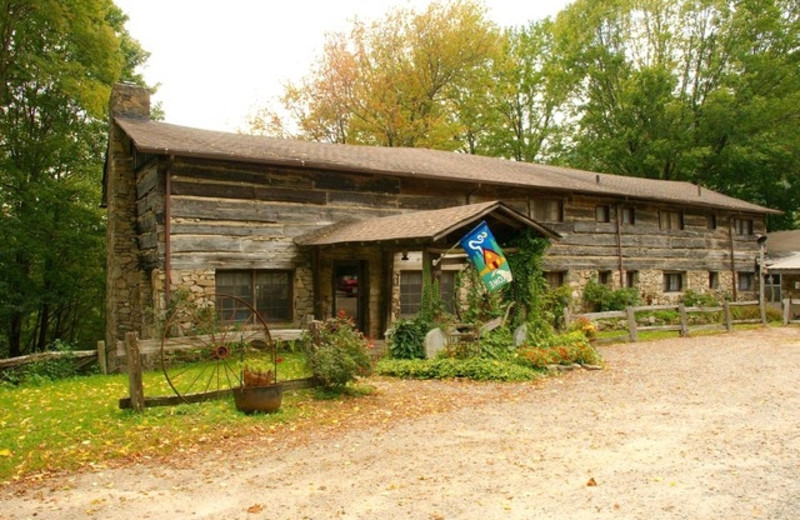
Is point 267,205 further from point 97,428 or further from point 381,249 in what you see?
point 97,428

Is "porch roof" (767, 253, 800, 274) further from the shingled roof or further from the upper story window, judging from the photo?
the upper story window

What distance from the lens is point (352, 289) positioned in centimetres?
1691

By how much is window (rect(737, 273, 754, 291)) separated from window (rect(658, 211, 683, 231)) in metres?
5.08

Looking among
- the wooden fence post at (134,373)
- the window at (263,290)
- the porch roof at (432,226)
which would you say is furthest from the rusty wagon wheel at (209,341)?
the porch roof at (432,226)

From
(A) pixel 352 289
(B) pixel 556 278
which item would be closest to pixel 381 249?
(A) pixel 352 289

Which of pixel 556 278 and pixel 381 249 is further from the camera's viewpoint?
pixel 556 278

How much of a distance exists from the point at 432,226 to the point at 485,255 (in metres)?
1.20

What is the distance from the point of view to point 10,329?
23.6 meters

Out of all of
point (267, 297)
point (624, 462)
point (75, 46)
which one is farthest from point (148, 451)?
point (75, 46)

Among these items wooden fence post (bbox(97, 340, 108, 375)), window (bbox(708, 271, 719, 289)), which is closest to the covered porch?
wooden fence post (bbox(97, 340, 108, 375))

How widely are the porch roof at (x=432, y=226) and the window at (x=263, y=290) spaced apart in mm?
1483

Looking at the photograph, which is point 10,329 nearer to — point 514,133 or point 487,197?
point 487,197

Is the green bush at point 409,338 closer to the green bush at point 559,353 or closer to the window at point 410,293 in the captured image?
the green bush at point 559,353

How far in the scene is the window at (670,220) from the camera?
2514 centimetres
